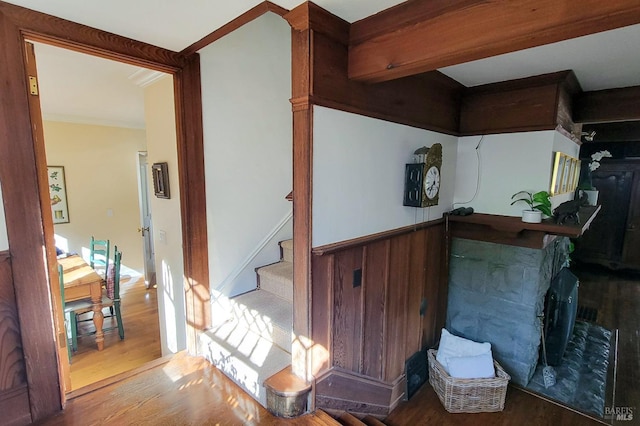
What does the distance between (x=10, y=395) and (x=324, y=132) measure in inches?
81.4

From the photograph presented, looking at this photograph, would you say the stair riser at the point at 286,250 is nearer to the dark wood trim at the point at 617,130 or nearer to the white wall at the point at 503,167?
the white wall at the point at 503,167

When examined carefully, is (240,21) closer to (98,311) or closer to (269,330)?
(269,330)

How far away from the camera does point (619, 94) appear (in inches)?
109

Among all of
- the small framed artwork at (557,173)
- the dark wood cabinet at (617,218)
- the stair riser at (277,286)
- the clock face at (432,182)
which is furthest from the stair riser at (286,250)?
the dark wood cabinet at (617,218)

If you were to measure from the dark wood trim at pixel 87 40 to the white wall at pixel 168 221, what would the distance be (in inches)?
8.3

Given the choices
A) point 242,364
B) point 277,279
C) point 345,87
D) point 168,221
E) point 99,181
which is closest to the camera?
point 345,87

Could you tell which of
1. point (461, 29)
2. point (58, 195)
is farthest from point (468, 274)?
point (58, 195)

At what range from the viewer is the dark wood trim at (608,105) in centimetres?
274

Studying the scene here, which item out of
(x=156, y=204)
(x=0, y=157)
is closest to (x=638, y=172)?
(x=156, y=204)

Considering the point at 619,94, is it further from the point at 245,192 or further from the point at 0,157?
the point at 0,157

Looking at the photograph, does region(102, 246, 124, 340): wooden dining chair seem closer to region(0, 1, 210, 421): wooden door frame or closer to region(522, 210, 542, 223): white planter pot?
region(0, 1, 210, 421): wooden door frame

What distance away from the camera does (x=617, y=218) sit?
551 centimetres

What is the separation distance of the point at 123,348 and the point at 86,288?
29.5 inches

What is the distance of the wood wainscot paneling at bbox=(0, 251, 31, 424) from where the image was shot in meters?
1.50
